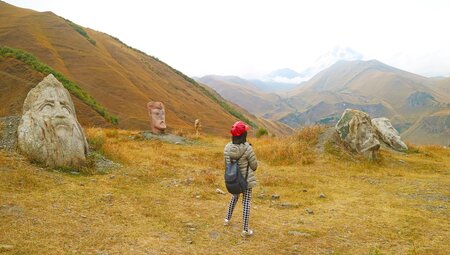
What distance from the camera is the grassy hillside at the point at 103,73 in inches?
2040

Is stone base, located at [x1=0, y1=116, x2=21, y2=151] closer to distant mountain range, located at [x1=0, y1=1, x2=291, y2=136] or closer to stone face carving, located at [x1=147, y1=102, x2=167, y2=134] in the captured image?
stone face carving, located at [x1=147, y1=102, x2=167, y2=134]

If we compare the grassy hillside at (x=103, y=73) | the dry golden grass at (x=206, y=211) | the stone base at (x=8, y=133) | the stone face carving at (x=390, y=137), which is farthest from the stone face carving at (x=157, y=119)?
the stone face carving at (x=390, y=137)

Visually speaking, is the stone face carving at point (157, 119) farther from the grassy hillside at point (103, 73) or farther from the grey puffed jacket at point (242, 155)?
the grey puffed jacket at point (242, 155)

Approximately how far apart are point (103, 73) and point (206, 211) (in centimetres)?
5148

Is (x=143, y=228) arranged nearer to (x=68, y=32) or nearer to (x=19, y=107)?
(x=19, y=107)

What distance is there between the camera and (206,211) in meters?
11.8

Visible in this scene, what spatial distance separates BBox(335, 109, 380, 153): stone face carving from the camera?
22045mm

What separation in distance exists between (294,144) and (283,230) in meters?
12.2

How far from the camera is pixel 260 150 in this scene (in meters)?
22.6

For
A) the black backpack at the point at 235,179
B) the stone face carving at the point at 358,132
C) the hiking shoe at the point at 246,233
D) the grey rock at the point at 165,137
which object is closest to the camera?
the black backpack at the point at 235,179

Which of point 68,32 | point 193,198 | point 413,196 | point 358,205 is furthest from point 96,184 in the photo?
point 68,32

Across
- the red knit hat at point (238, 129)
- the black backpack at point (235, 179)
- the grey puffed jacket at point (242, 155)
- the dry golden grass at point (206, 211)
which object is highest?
the red knit hat at point (238, 129)

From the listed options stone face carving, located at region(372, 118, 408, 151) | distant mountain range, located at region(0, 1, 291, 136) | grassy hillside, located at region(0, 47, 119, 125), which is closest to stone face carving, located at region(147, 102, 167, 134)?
distant mountain range, located at region(0, 1, 291, 136)

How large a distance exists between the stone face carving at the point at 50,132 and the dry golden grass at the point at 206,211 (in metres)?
0.71
